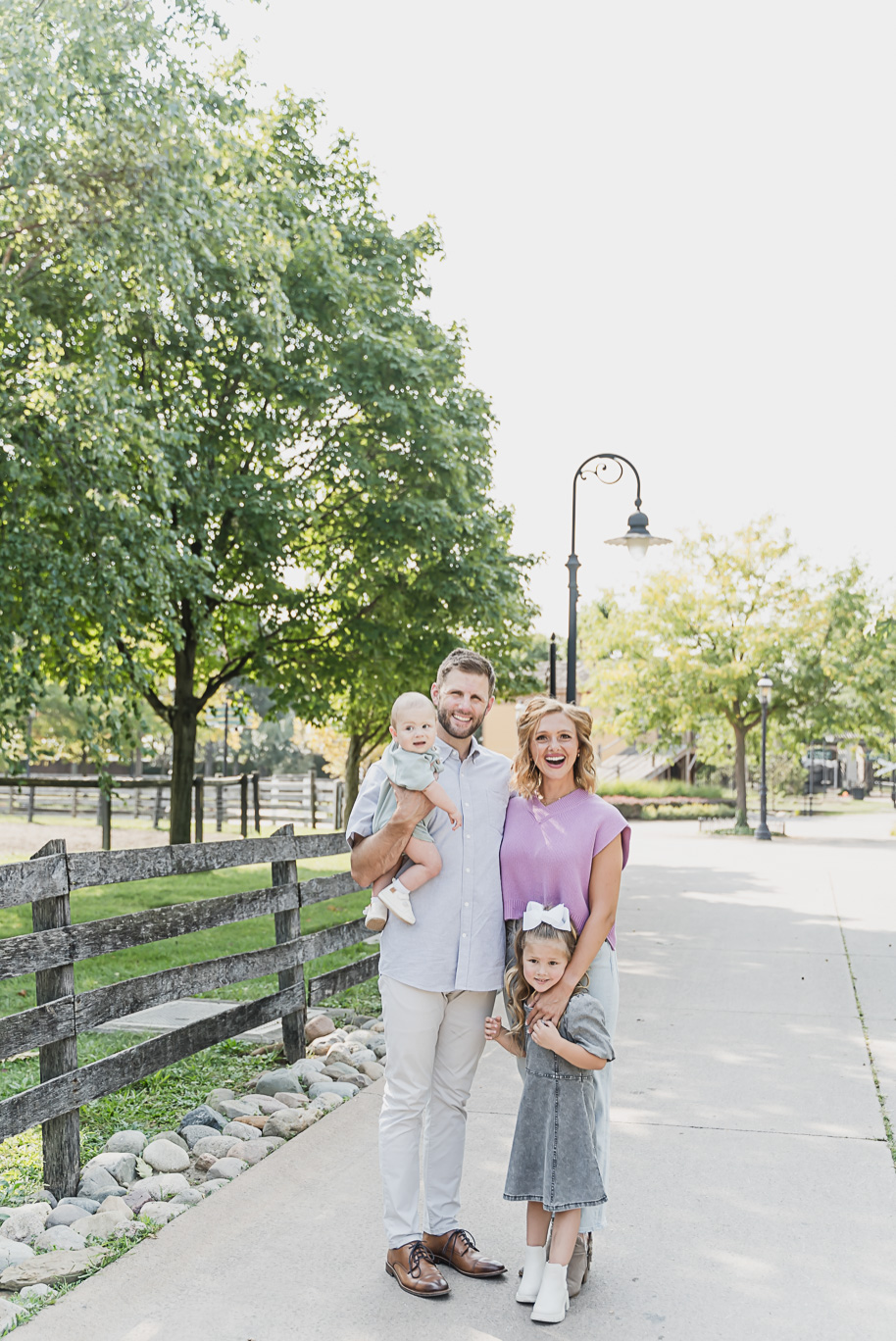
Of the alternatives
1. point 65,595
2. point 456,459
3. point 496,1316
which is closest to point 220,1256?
point 496,1316

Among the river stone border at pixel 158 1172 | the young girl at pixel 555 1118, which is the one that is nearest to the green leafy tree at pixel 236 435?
the river stone border at pixel 158 1172

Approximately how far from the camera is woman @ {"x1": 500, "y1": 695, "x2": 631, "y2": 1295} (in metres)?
3.67

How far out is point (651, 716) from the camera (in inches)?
1339

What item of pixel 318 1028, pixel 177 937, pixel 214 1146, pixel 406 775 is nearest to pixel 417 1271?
pixel 406 775

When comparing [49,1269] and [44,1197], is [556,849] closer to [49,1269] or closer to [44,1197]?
[49,1269]

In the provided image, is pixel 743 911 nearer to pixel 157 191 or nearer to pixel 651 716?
pixel 157 191

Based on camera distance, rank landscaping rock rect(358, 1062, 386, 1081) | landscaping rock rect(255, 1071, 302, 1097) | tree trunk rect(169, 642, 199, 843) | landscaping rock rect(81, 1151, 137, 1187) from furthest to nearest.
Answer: tree trunk rect(169, 642, 199, 843)
landscaping rock rect(358, 1062, 386, 1081)
landscaping rock rect(255, 1071, 302, 1097)
landscaping rock rect(81, 1151, 137, 1187)

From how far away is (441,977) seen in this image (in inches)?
150

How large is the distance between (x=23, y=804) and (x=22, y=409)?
2371cm

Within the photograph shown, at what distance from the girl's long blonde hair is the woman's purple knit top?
85 mm

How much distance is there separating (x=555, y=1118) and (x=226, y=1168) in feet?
5.85

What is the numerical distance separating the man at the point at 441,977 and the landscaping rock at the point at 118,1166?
51.6 inches

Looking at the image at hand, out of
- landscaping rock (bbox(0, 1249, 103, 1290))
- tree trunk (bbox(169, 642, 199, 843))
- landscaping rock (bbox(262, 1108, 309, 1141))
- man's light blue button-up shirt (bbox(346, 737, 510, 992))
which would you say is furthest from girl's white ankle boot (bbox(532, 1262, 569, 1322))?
tree trunk (bbox(169, 642, 199, 843))

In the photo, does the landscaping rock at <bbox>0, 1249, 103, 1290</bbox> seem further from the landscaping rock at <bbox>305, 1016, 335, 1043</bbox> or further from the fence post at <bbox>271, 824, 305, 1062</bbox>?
the landscaping rock at <bbox>305, 1016, 335, 1043</bbox>
